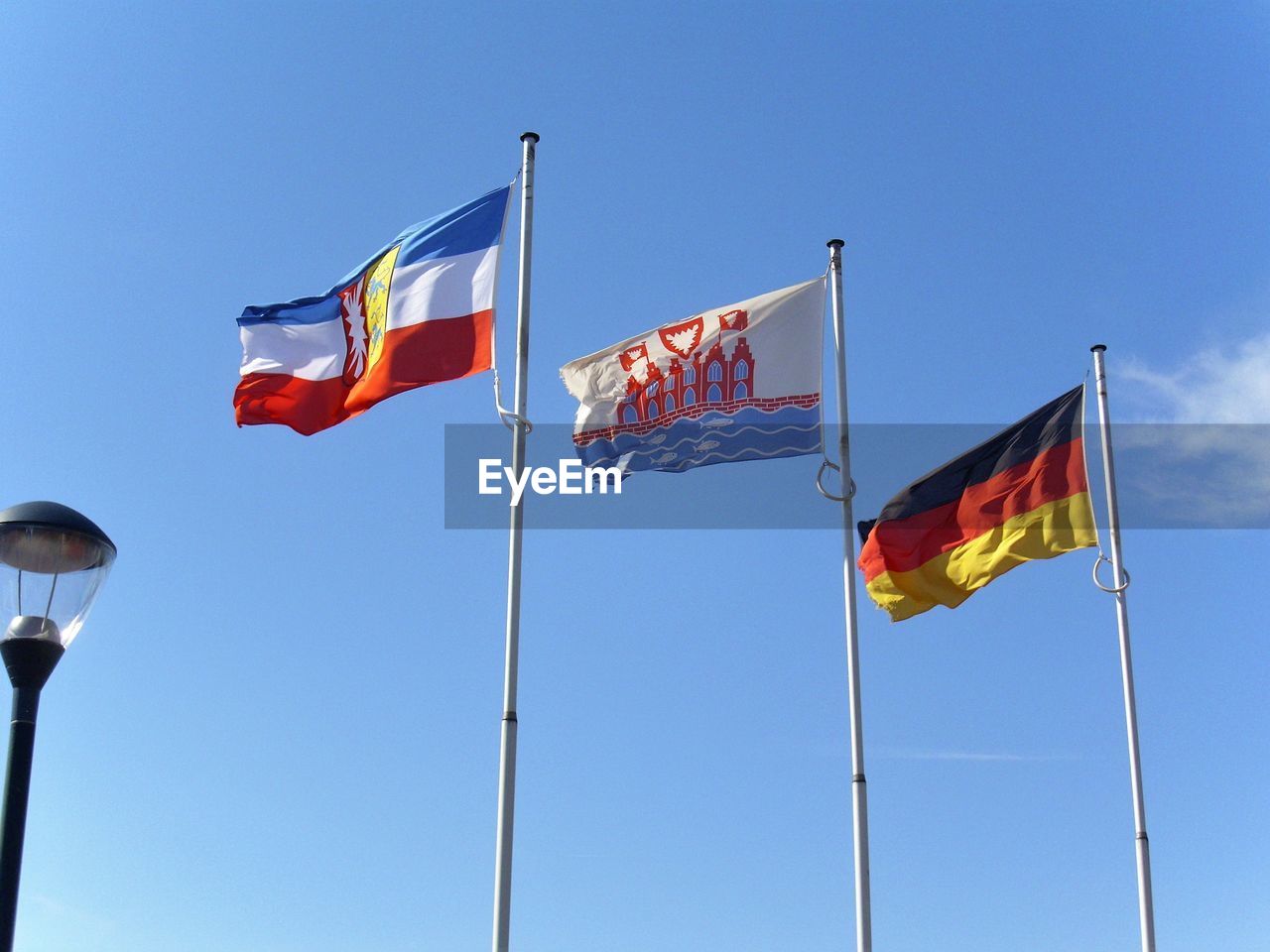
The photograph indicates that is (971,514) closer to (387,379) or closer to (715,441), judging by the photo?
(715,441)

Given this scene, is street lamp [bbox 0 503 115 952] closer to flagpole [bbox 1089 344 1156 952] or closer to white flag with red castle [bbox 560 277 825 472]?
white flag with red castle [bbox 560 277 825 472]

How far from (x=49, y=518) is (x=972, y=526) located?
15799 millimetres

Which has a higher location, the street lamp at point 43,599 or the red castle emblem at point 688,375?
the red castle emblem at point 688,375

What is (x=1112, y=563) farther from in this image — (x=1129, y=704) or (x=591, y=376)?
(x=591, y=376)

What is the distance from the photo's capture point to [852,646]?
2102cm

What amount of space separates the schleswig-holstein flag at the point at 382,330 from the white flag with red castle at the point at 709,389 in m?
2.19

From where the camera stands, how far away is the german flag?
22984 millimetres

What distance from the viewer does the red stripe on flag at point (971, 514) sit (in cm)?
2309

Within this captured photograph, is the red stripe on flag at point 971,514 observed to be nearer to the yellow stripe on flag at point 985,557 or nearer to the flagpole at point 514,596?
the yellow stripe on flag at point 985,557

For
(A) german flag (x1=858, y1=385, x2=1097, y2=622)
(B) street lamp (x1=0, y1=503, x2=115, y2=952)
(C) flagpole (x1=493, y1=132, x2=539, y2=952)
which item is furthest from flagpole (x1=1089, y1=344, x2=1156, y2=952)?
(B) street lamp (x1=0, y1=503, x2=115, y2=952)

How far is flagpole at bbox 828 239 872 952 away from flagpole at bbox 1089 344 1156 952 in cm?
534

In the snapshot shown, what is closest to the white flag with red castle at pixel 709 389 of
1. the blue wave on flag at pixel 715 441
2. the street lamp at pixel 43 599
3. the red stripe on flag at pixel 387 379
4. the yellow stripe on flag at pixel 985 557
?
the blue wave on flag at pixel 715 441

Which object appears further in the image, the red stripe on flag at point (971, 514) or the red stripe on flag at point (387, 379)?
the red stripe on flag at point (971, 514)

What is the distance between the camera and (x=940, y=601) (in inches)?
906
